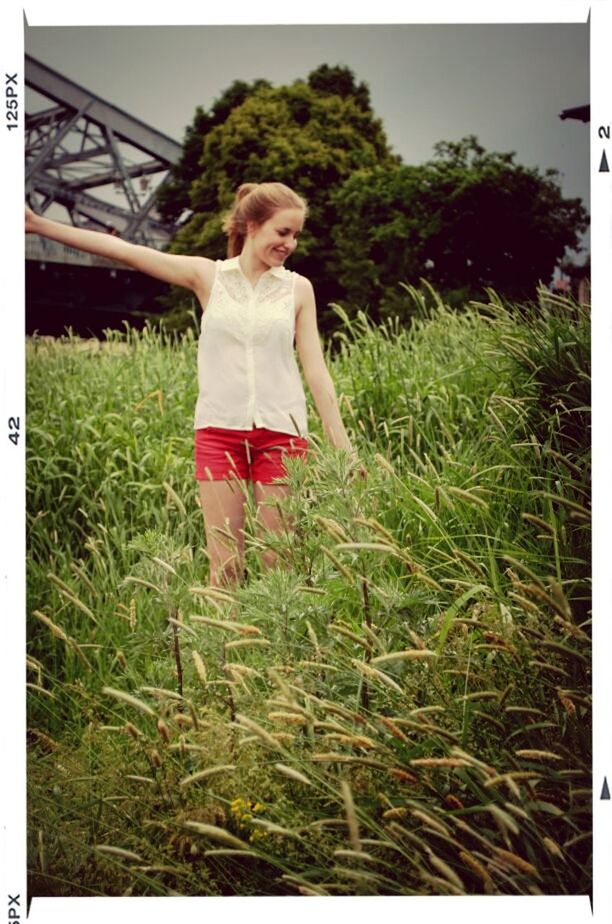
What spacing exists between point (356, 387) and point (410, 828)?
2.65 m

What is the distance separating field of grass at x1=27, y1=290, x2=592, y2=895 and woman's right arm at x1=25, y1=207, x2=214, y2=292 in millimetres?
876

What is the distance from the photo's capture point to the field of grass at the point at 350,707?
5.66 ft

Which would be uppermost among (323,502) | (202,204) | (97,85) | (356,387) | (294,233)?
(97,85)

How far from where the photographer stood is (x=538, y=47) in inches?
90.9

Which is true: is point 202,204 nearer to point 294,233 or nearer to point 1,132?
point 294,233

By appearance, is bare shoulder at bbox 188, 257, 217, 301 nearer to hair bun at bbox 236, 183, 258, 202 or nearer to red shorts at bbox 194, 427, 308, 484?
hair bun at bbox 236, 183, 258, 202

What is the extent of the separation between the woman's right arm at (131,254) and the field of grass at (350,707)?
876 millimetres

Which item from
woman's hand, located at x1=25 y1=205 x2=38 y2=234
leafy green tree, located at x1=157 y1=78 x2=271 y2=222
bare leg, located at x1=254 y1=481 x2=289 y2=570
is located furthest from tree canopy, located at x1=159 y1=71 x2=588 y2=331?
bare leg, located at x1=254 y1=481 x2=289 y2=570

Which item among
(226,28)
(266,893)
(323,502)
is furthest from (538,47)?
(266,893)

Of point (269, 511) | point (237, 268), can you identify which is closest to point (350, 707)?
point (269, 511)

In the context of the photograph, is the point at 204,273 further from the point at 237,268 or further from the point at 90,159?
the point at 90,159

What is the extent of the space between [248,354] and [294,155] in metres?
1.04

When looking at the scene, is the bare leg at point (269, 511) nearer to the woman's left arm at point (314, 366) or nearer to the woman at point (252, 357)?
the woman at point (252, 357)

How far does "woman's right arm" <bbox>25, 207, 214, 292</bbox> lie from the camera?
2355 mm
